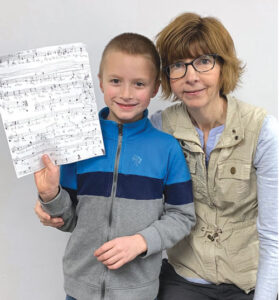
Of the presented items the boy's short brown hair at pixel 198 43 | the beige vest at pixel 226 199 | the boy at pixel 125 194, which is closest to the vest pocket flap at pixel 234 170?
the beige vest at pixel 226 199

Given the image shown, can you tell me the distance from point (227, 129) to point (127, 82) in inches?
12.0

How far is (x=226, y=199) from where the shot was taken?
1122mm

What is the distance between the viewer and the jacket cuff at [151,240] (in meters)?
0.98

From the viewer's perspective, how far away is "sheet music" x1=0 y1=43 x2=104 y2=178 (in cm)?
95

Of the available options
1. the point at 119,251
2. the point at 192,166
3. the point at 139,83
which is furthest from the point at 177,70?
the point at 119,251

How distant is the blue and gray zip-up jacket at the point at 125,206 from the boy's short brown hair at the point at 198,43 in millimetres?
201

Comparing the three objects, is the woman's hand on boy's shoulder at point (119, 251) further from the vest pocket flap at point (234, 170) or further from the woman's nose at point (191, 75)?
the woman's nose at point (191, 75)

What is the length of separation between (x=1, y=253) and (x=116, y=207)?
2.29 ft

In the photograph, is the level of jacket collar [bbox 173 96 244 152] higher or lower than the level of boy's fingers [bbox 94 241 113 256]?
higher

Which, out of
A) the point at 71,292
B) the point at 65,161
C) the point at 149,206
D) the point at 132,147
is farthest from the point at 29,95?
the point at 71,292

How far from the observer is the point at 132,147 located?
3.44 feet

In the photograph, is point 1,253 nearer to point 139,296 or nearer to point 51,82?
point 139,296

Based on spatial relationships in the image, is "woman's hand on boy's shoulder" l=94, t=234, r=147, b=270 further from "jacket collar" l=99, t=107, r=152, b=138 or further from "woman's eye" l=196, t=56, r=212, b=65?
"woman's eye" l=196, t=56, r=212, b=65

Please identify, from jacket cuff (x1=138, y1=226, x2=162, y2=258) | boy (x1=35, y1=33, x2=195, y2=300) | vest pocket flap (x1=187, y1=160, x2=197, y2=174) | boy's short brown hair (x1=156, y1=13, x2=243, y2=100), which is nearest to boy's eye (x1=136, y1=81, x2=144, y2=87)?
boy (x1=35, y1=33, x2=195, y2=300)
